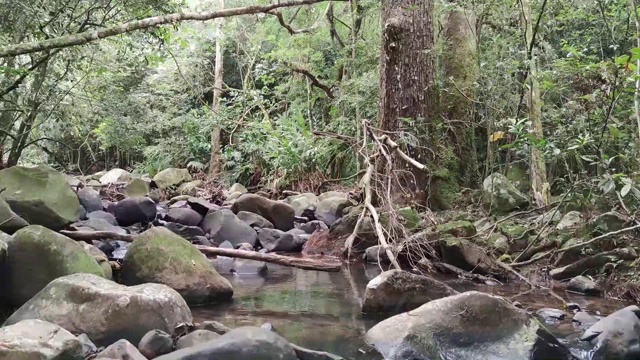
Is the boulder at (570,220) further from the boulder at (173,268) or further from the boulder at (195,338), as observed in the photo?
the boulder at (195,338)

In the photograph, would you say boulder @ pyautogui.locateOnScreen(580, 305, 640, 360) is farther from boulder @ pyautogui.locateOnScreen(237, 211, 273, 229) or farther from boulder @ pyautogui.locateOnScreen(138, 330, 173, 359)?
boulder @ pyautogui.locateOnScreen(237, 211, 273, 229)

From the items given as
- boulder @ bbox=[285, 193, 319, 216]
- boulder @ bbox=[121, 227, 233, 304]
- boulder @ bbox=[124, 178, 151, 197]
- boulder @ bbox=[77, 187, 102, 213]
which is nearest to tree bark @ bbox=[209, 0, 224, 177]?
boulder @ bbox=[124, 178, 151, 197]

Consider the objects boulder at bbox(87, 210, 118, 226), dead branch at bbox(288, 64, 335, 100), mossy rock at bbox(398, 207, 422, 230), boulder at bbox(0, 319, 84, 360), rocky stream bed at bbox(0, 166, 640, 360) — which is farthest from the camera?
dead branch at bbox(288, 64, 335, 100)

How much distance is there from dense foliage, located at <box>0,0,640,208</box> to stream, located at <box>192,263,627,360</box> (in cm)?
102

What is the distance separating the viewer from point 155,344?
10.2 ft

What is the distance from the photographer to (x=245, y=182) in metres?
13.7

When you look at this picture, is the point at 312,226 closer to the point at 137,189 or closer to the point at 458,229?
the point at 458,229

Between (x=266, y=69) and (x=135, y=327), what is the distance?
1228 centimetres

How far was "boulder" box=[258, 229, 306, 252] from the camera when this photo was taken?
680 centimetres

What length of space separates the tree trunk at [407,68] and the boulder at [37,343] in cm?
523

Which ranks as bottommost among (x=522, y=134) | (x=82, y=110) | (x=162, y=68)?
(x=522, y=134)

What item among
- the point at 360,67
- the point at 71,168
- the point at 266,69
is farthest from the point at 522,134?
the point at 71,168

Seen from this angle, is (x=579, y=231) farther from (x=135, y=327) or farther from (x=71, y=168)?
(x=71, y=168)

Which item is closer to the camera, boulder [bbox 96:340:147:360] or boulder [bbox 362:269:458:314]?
boulder [bbox 96:340:147:360]
